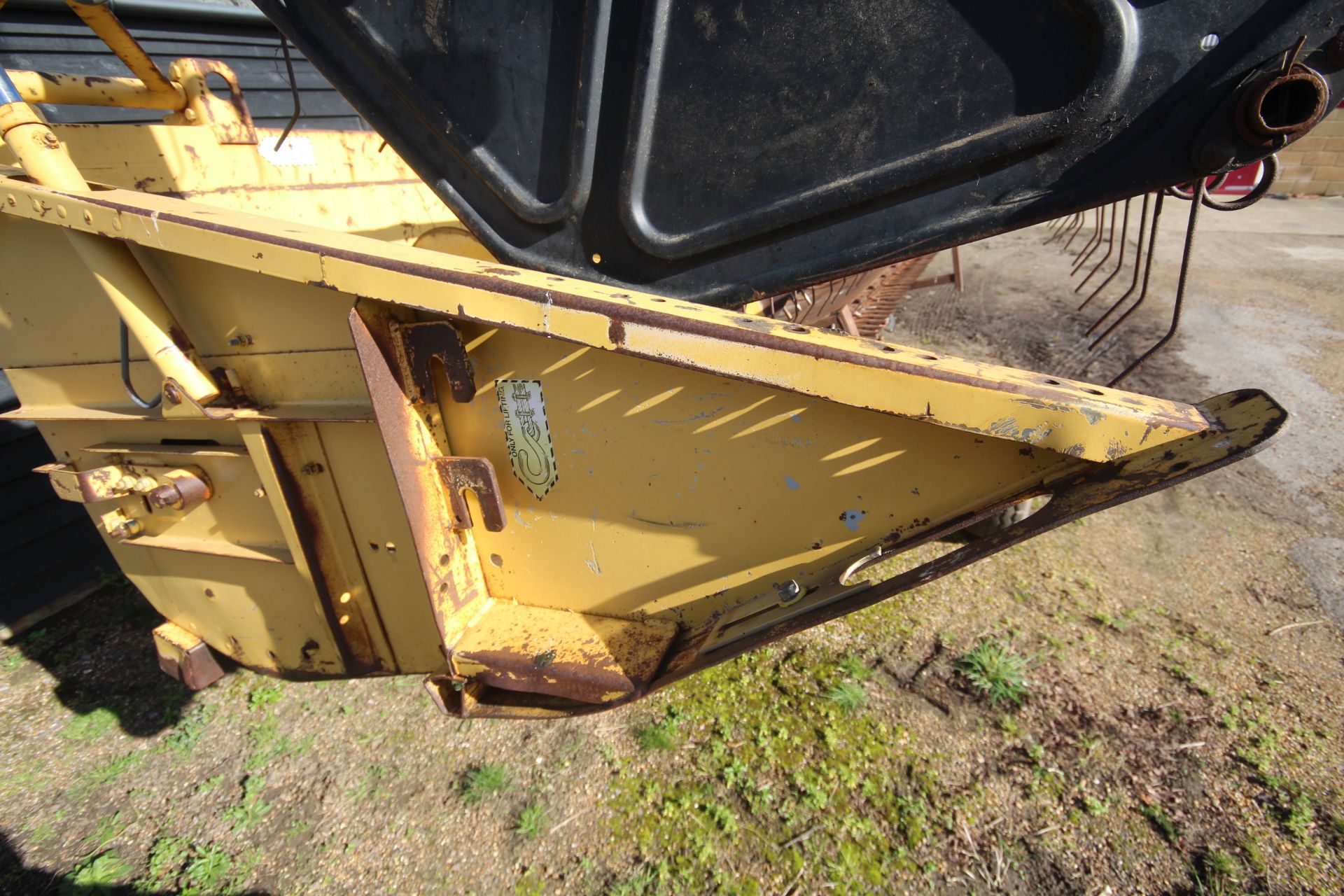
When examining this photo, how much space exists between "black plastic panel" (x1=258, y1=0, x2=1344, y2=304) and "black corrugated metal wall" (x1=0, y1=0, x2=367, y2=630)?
3.02 meters

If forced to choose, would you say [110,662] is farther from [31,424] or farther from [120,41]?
[120,41]

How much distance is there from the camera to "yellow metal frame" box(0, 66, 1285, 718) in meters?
1.12

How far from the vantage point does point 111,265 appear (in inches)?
58.7

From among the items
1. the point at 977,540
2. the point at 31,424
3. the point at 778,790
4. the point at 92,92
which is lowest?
the point at 778,790

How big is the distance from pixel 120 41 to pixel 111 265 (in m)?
1.14

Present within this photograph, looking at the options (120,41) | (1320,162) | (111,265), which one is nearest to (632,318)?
(111,265)

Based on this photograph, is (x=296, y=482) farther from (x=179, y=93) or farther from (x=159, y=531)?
(x=179, y=93)

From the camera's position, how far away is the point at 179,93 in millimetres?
2287

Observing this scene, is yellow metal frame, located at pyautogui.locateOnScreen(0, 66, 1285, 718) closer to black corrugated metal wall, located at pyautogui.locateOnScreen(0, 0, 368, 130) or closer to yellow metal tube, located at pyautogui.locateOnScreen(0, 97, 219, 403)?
yellow metal tube, located at pyautogui.locateOnScreen(0, 97, 219, 403)

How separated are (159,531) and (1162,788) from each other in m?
3.30

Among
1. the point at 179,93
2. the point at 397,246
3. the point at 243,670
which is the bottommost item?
the point at 243,670

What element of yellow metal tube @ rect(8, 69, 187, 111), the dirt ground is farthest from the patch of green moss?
yellow metal tube @ rect(8, 69, 187, 111)

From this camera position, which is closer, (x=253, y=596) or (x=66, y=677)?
(x=253, y=596)

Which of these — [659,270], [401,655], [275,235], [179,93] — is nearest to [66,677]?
[401,655]
